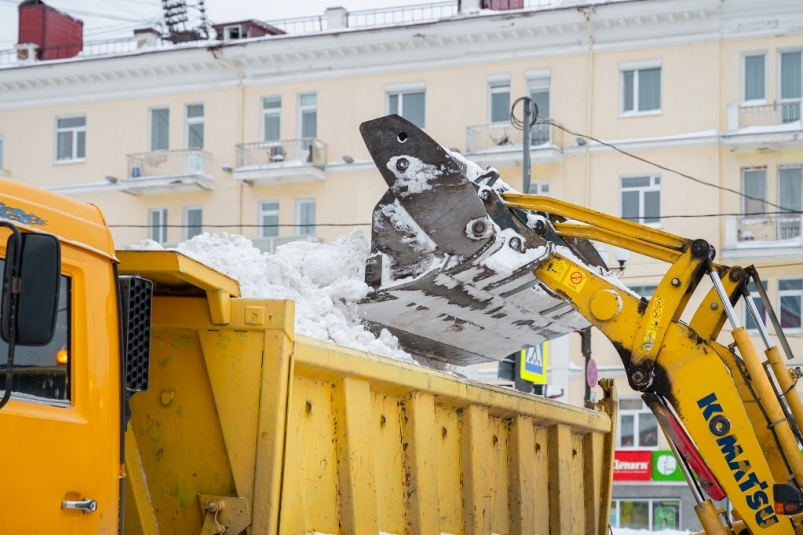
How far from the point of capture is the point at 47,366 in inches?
149

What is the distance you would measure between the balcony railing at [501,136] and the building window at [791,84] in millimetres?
5009

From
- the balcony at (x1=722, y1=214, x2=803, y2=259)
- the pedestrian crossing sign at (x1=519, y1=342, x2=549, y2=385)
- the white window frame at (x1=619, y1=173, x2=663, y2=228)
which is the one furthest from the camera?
the white window frame at (x1=619, y1=173, x2=663, y2=228)

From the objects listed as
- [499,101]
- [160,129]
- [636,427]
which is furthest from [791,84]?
[160,129]

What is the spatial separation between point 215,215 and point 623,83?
10.6 m

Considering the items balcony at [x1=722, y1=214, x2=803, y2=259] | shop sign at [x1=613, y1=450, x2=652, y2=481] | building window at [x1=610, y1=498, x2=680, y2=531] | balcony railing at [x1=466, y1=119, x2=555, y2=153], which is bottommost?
building window at [x1=610, y1=498, x2=680, y2=531]

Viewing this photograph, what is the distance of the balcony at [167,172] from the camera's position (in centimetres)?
3086

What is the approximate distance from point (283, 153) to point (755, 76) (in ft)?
36.7

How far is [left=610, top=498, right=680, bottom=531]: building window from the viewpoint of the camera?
25906 millimetres

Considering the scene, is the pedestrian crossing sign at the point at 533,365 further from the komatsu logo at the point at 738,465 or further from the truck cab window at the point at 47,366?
the truck cab window at the point at 47,366

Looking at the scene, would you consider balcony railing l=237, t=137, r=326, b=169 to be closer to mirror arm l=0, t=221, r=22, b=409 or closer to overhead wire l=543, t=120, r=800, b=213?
overhead wire l=543, t=120, r=800, b=213

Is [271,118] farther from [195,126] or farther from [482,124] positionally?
[482,124]

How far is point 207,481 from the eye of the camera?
4.54 meters

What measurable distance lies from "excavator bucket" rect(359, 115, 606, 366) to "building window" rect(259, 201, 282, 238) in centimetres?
2411

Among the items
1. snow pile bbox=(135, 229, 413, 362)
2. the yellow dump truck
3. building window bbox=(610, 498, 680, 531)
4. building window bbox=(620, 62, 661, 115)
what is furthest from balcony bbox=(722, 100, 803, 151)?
the yellow dump truck
